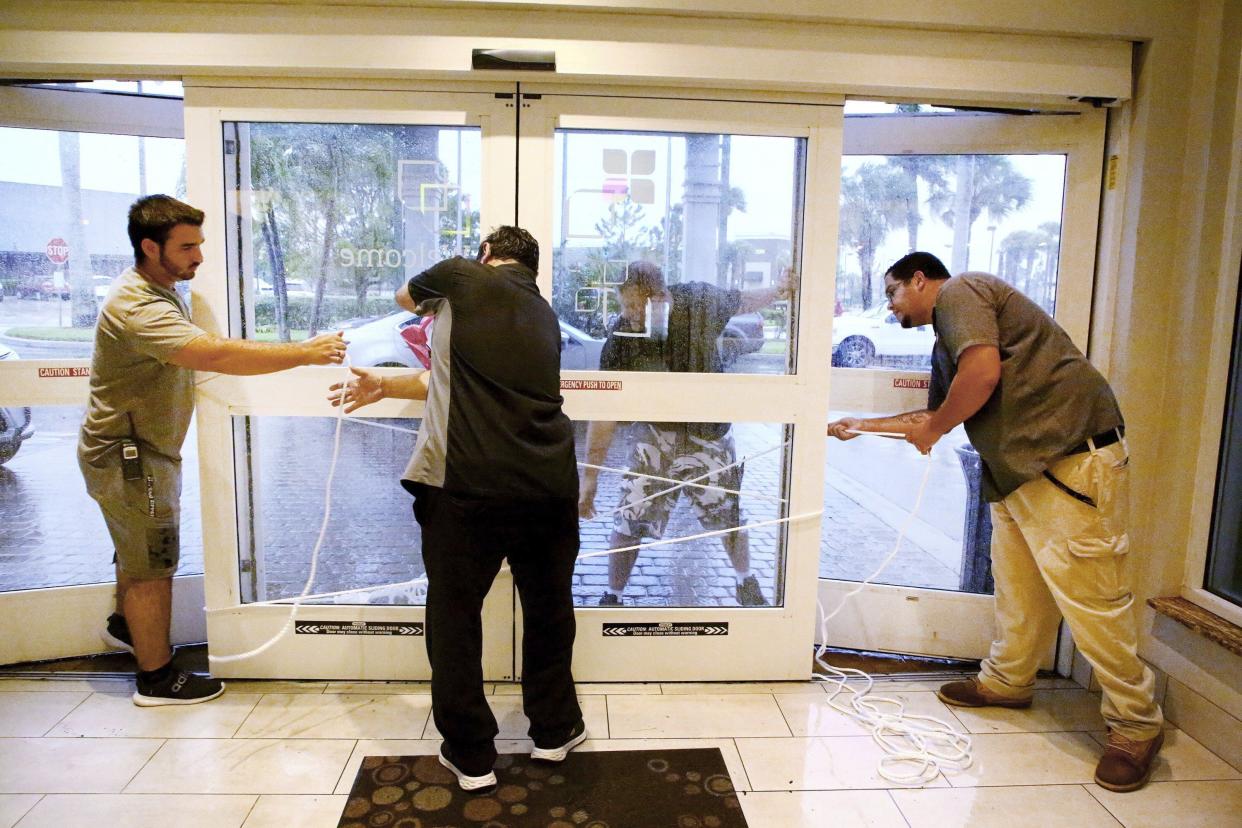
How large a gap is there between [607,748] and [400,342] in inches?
59.8

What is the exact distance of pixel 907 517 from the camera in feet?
10.1

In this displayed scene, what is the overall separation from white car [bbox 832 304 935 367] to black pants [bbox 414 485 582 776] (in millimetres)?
1384

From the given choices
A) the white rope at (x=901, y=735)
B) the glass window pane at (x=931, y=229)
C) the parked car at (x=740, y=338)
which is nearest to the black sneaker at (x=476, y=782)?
the white rope at (x=901, y=735)

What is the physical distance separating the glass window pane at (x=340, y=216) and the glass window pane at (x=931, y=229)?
1.45 m

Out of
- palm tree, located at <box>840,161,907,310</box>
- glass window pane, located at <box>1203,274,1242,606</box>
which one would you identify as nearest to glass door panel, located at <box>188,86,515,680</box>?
palm tree, located at <box>840,161,907,310</box>

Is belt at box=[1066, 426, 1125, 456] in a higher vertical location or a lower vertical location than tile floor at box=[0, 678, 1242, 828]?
higher

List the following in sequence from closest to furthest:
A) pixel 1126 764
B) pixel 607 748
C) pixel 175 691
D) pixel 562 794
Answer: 1. pixel 562 794
2. pixel 1126 764
3. pixel 607 748
4. pixel 175 691

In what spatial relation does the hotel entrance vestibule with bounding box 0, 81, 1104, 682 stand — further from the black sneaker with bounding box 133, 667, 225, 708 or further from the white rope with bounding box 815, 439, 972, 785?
the white rope with bounding box 815, 439, 972, 785

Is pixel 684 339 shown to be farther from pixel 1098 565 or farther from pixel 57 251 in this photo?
pixel 57 251

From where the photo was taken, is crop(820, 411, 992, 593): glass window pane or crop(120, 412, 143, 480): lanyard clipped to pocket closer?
crop(120, 412, 143, 480): lanyard clipped to pocket

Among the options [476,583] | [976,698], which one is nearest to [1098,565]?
[976,698]

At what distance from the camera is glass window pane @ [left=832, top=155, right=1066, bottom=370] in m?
2.90

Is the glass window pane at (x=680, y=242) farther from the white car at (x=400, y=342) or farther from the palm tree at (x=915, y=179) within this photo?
the palm tree at (x=915, y=179)

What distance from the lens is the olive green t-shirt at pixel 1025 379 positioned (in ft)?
7.67
